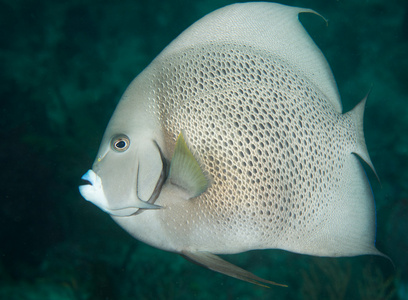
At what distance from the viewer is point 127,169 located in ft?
2.72

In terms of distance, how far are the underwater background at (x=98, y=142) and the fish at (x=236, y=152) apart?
2449 mm

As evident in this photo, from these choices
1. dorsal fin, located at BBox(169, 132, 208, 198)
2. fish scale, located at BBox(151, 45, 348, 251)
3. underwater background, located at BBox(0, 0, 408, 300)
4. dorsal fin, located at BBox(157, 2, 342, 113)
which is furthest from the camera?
underwater background, located at BBox(0, 0, 408, 300)

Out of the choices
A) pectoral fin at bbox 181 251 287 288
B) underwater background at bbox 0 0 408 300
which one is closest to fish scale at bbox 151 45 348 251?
pectoral fin at bbox 181 251 287 288

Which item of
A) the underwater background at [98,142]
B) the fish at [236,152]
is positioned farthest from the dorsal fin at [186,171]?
the underwater background at [98,142]

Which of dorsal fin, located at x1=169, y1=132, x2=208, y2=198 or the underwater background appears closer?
A: dorsal fin, located at x1=169, y1=132, x2=208, y2=198

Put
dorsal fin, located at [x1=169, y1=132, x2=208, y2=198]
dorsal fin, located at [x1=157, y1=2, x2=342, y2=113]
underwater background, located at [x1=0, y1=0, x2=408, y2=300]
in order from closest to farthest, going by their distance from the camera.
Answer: dorsal fin, located at [x1=169, y1=132, x2=208, y2=198] → dorsal fin, located at [x1=157, y1=2, x2=342, y2=113] → underwater background, located at [x1=0, y1=0, x2=408, y2=300]

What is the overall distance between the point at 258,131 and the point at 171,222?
45cm

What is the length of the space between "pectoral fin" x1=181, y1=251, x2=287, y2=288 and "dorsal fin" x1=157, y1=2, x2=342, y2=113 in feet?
2.48

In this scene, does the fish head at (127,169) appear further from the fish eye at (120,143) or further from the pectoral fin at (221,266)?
the pectoral fin at (221,266)

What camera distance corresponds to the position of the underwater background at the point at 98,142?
317 cm

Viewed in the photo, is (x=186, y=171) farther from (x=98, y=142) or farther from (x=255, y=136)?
(x=98, y=142)

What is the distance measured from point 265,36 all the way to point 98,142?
3065 millimetres

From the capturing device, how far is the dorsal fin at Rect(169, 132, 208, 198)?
2.56 feet

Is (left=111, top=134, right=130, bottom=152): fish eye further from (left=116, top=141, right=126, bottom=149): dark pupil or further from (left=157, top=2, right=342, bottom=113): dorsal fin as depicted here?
(left=157, top=2, right=342, bottom=113): dorsal fin
